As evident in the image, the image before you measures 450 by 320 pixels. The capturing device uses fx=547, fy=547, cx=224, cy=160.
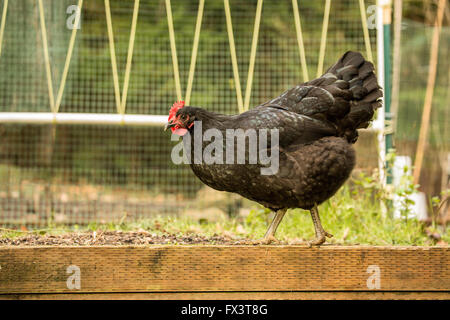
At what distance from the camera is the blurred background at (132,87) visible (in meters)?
5.57

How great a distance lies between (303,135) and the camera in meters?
3.08

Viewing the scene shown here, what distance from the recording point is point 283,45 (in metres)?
6.45

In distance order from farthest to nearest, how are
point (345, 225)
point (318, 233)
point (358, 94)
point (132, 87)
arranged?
1. point (132, 87)
2. point (345, 225)
3. point (358, 94)
4. point (318, 233)

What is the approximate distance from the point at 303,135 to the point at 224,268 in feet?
3.04

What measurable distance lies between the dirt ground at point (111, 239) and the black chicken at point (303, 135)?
0.41 meters

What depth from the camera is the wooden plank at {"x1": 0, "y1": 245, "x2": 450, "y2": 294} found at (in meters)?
2.56

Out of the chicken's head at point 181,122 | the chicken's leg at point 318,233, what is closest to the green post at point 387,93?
the chicken's leg at point 318,233

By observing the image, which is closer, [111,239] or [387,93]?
[111,239]

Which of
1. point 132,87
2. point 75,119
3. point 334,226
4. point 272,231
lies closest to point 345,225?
point 334,226

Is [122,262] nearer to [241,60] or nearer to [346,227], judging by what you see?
[346,227]

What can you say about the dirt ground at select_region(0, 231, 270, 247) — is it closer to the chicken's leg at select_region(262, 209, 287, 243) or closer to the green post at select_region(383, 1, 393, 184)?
the chicken's leg at select_region(262, 209, 287, 243)

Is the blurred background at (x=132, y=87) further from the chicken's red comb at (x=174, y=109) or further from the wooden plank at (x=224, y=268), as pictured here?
the wooden plank at (x=224, y=268)

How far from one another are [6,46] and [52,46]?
0.45 m

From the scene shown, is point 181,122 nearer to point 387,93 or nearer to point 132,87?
point 387,93
